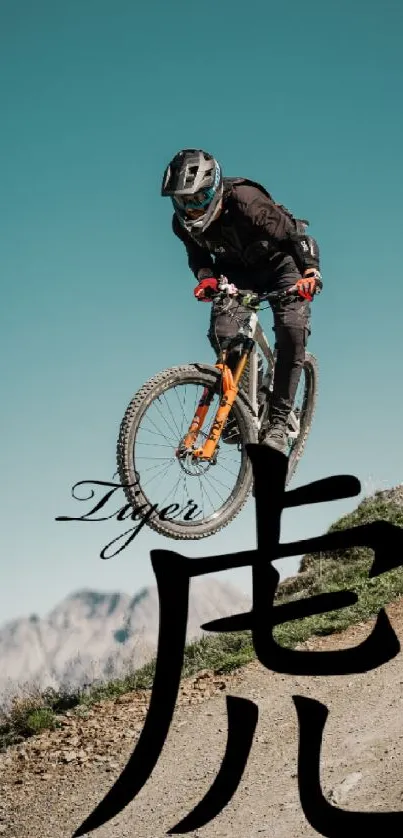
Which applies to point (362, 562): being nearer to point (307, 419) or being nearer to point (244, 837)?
point (307, 419)

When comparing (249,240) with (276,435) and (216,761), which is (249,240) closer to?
(276,435)

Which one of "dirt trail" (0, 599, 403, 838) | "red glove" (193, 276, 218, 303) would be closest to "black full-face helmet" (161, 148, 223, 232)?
"red glove" (193, 276, 218, 303)

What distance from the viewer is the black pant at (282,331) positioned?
9719 mm

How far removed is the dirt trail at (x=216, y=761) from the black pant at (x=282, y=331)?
326 centimetres

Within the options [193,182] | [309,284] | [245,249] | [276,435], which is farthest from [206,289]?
[276,435]

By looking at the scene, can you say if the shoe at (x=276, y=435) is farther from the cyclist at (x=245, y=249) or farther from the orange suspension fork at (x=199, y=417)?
the orange suspension fork at (x=199, y=417)

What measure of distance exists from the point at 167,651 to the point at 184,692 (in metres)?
6.02

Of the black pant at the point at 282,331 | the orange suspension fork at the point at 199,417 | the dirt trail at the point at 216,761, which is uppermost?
the black pant at the point at 282,331

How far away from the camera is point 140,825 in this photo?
877cm

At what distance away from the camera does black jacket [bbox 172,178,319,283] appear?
360 inches

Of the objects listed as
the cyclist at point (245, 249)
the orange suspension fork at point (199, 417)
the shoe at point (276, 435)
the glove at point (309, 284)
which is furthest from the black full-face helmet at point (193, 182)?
the shoe at point (276, 435)

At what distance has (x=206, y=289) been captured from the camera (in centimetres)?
945

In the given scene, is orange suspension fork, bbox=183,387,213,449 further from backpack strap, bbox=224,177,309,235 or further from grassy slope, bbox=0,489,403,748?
grassy slope, bbox=0,489,403,748

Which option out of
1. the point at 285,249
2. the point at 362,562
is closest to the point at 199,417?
the point at 285,249
